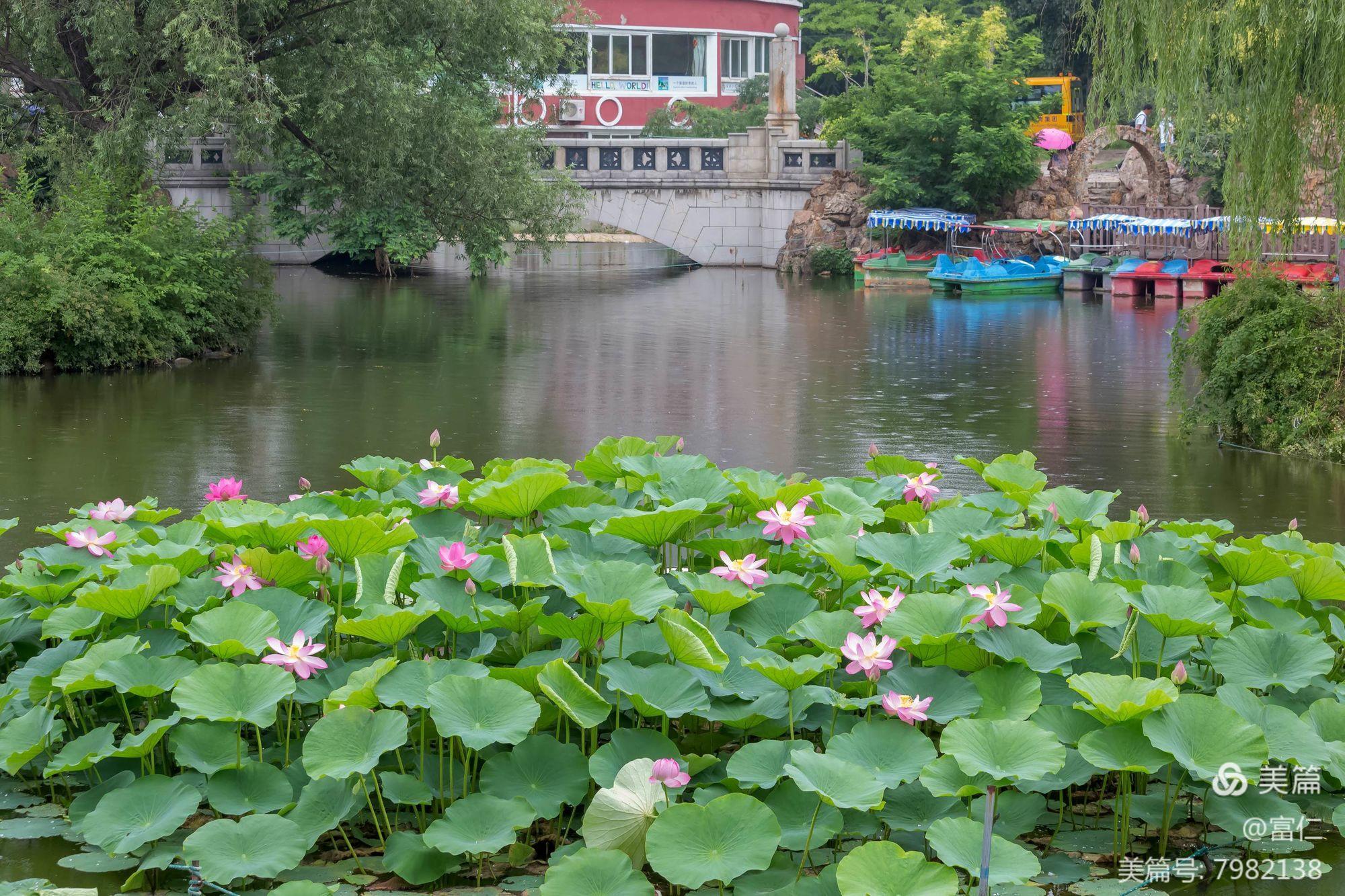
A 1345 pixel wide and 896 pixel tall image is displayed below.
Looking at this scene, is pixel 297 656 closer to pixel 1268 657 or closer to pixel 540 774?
pixel 540 774

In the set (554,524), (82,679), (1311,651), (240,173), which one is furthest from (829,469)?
(240,173)

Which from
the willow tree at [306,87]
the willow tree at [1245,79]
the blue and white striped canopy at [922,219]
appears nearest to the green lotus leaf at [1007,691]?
the willow tree at [1245,79]

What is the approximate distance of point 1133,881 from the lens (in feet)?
12.5

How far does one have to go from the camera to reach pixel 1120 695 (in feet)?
12.5

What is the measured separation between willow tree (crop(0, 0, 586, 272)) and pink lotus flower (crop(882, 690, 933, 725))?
516 inches

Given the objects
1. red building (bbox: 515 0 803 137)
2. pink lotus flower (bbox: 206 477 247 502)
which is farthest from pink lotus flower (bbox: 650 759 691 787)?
red building (bbox: 515 0 803 137)

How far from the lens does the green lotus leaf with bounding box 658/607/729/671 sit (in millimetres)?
3933

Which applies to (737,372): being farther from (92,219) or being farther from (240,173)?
(240,173)

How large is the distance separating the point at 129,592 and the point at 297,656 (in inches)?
24.2

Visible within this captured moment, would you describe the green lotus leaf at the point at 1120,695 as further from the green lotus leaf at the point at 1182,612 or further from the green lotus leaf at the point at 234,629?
the green lotus leaf at the point at 234,629

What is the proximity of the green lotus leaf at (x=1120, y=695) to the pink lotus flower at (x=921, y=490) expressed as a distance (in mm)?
1867

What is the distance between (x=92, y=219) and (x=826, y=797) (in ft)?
46.4

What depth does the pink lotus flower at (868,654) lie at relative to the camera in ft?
12.9

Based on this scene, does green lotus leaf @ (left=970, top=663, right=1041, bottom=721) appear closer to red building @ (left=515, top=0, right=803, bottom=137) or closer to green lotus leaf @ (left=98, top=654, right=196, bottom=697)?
green lotus leaf @ (left=98, top=654, right=196, bottom=697)
